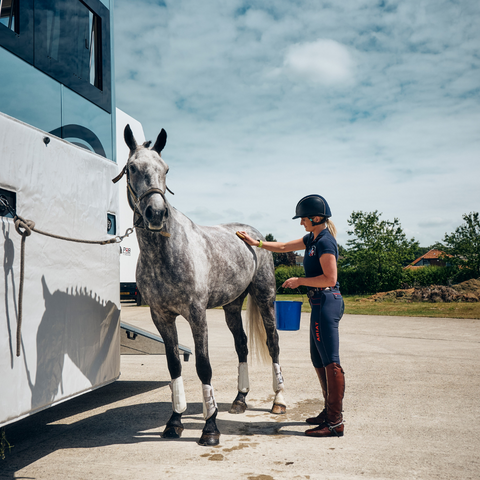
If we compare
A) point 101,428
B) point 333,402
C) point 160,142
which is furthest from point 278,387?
point 160,142

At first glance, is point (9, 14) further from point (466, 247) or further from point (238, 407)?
point (466, 247)

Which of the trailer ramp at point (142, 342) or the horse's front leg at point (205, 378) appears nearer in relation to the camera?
the horse's front leg at point (205, 378)

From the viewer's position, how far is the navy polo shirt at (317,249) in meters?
3.70

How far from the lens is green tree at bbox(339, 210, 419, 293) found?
32406mm

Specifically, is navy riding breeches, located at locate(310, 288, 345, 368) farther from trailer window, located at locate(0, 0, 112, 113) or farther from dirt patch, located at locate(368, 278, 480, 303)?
dirt patch, located at locate(368, 278, 480, 303)

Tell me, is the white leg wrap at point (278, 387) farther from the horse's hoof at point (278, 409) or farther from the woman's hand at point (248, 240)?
the woman's hand at point (248, 240)

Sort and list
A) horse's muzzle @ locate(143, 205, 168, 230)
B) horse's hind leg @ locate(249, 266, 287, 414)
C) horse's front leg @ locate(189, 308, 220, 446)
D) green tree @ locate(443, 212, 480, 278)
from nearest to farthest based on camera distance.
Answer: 1. horse's muzzle @ locate(143, 205, 168, 230)
2. horse's front leg @ locate(189, 308, 220, 446)
3. horse's hind leg @ locate(249, 266, 287, 414)
4. green tree @ locate(443, 212, 480, 278)

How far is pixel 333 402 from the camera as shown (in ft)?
12.0

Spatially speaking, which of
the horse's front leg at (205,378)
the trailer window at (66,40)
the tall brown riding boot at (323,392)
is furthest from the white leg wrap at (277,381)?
the trailer window at (66,40)

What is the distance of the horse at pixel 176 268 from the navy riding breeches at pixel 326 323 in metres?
0.90

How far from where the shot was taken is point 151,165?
3340mm

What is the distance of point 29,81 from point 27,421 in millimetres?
3411

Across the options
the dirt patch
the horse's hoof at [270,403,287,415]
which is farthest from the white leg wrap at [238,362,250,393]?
the dirt patch

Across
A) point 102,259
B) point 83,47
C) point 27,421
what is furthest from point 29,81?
point 27,421
